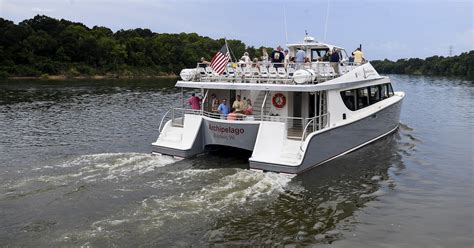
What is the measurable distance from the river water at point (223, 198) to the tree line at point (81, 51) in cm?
5421

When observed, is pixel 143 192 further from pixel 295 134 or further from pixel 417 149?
pixel 417 149

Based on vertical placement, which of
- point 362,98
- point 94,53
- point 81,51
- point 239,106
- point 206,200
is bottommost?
point 206,200

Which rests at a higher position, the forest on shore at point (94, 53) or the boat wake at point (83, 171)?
the forest on shore at point (94, 53)

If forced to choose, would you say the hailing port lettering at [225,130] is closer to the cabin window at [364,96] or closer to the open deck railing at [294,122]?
the open deck railing at [294,122]

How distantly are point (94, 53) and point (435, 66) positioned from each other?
72.1m

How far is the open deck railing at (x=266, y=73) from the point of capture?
14664 mm

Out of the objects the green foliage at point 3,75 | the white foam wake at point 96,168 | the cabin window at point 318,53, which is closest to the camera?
the white foam wake at point 96,168

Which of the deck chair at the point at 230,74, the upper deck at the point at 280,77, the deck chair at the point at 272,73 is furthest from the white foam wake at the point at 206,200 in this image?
the deck chair at the point at 230,74

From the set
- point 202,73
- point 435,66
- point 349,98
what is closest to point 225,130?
point 202,73

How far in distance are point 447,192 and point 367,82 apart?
6100 millimetres

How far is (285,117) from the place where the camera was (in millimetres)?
13344

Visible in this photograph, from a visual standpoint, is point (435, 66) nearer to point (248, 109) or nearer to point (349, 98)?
point (349, 98)

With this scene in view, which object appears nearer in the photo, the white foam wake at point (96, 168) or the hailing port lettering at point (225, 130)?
the white foam wake at point (96, 168)

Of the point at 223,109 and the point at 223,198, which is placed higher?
the point at 223,109
